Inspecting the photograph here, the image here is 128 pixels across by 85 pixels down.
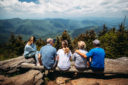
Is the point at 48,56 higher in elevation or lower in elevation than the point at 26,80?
higher

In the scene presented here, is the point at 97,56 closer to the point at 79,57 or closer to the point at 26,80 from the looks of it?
the point at 79,57

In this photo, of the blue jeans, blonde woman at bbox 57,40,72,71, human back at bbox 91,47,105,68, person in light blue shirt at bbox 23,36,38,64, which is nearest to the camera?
human back at bbox 91,47,105,68

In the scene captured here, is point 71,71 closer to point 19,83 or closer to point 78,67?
point 78,67

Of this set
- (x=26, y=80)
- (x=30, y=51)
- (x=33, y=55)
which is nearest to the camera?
(x=26, y=80)

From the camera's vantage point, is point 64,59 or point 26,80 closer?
point 26,80

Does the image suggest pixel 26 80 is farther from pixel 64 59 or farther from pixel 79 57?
pixel 79 57

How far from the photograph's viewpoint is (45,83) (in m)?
4.19

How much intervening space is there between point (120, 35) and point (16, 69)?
16486mm

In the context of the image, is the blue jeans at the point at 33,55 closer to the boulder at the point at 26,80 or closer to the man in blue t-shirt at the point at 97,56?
the boulder at the point at 26,80

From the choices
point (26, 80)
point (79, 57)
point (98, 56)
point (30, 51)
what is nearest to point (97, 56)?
point (98, 56)

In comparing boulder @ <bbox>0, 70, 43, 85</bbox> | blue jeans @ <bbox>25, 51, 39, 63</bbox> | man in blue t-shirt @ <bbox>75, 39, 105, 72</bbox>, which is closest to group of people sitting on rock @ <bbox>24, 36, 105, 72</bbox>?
man in blue t-shirt @ <bbox>75, 39, 105, 72</bbox>

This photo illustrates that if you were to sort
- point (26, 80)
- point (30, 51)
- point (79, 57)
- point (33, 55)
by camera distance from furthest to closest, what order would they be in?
point (33, 55), point (30, 51), point (79, 57), point (26, 80)

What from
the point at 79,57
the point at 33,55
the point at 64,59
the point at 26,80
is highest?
the point at 79,57

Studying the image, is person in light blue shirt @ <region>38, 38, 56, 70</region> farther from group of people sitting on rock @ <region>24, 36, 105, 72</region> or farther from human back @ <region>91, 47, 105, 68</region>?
human back @ <region>91, 47, 105, 68</region>
